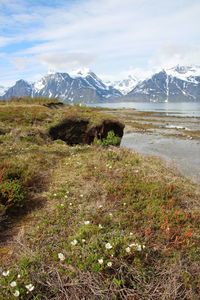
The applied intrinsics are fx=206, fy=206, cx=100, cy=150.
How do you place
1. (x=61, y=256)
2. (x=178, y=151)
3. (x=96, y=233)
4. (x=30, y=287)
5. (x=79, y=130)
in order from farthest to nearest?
(x=178, y=151) → (x=79, y=130) → (x=96, y=233) → (x=61, y=256) → (x=30, y=287)

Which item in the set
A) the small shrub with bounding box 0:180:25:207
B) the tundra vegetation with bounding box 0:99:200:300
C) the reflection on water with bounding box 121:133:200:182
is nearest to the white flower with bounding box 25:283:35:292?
the tundra vegetation with bounding box 0:99:200:300

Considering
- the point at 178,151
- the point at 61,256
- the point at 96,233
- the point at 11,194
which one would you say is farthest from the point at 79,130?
the point at 61,256

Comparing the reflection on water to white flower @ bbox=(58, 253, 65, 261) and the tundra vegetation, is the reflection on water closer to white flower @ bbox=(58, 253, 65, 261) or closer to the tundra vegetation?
the tundra vegetation

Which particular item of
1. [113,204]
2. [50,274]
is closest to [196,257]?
[113,204]

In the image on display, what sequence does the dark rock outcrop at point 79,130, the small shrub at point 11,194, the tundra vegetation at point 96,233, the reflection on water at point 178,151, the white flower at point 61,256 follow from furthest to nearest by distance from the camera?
the reflection on water at point 178,151 < the dark rock outcrop at point 79,130 < the small shrub at point 11,194 < the white flower at point 61,256 < the tundra vegetation at point 96,233

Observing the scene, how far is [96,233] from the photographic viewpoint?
15.4ft

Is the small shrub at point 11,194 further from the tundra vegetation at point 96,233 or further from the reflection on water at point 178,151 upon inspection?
the reflection on water at point 178,151

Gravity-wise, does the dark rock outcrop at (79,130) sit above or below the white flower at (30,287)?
above

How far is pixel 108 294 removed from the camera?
11.4 ft

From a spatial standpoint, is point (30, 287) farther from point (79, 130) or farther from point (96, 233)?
point (79, 130)

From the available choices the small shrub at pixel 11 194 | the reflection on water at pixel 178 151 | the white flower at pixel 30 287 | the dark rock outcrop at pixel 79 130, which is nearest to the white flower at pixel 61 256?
the white flower at pixel 30 287

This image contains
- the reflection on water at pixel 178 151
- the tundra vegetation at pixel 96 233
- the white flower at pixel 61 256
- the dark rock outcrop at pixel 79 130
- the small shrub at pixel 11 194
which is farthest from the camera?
the reflection on water at pixel 178 151

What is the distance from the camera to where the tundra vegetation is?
3602 millimetres

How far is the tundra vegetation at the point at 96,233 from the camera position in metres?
3.60
